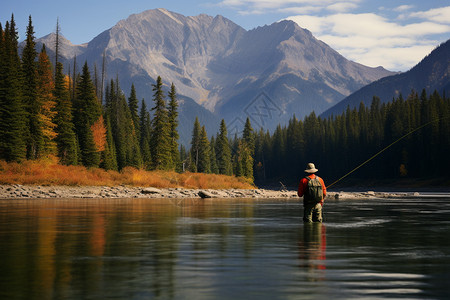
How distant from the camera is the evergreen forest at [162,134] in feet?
221

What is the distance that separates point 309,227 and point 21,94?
181 ft

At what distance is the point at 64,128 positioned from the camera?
75.2m

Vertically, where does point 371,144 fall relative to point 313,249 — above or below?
above

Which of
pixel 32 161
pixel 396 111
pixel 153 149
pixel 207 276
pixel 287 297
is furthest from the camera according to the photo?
pixel 396 111

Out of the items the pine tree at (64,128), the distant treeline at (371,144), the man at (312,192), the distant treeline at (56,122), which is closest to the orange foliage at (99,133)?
the distant treeline at (56,122)

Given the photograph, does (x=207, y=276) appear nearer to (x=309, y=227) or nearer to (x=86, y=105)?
(x=309, y=227)

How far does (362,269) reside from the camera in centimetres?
961

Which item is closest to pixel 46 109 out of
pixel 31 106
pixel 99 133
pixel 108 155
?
pixel 31 106

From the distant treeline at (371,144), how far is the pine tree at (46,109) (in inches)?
2430

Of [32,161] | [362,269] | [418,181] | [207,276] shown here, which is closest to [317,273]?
[362,269]

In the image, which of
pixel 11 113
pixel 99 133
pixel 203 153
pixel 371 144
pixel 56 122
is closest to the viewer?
pixel 11 113

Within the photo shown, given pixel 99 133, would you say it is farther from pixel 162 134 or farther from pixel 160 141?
pixel 162 134

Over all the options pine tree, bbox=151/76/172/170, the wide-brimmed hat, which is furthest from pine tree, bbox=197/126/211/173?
the wide-brimmed hat

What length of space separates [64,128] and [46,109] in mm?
5279
